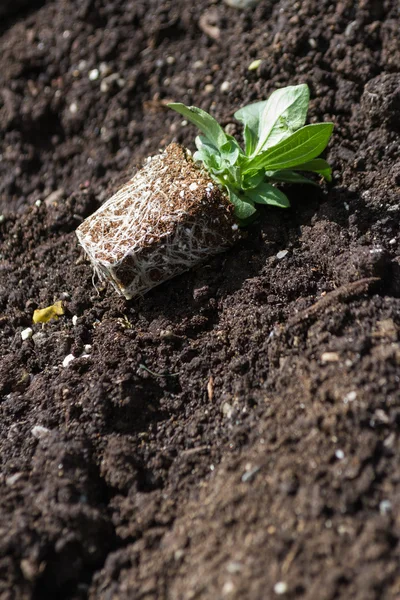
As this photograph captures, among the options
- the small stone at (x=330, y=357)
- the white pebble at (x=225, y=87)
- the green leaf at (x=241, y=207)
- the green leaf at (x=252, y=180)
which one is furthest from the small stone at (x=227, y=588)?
the white pebble at (x=225, y=87)

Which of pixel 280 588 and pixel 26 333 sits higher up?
pixel 26 333

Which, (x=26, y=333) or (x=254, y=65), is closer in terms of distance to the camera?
(x=26, y=333)

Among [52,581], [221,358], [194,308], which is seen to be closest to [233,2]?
[194,308]

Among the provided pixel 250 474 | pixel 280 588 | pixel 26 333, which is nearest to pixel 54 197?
pixel 26 333

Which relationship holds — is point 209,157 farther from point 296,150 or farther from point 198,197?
point 296,150

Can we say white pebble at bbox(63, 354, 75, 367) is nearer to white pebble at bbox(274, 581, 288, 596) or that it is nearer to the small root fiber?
the small root fiber

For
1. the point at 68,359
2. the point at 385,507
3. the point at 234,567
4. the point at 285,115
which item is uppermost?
the point at 285,115

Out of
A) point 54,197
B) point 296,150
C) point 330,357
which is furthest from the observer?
point 54,197
